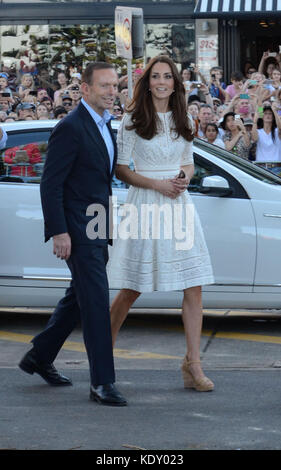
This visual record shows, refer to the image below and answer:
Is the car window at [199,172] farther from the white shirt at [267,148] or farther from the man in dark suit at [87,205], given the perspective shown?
the white shirt at [267,148]

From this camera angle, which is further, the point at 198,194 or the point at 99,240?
the point at 198,194

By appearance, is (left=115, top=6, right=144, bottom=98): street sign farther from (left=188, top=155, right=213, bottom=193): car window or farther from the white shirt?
(left=188, top=155, right=213, bottom=193): car window

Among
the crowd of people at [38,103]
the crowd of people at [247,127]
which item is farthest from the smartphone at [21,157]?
the crowd of people at [247,127]

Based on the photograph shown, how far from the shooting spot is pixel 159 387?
6.50m

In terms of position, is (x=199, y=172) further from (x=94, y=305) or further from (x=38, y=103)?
(x=38, y=103)

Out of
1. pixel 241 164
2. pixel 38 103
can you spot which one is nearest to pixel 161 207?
pixel 241 164

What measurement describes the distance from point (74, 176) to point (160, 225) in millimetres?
657

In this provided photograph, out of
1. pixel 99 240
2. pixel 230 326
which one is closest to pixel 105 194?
pixel 99 240

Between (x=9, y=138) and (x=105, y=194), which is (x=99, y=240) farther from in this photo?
(x=9, y=138)

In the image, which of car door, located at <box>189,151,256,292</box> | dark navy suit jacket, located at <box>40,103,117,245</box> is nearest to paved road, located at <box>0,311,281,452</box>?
car door, located at <box>189,151,256,292</box>

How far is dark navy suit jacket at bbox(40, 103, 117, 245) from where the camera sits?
5.96m

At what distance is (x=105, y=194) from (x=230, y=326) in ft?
10.3

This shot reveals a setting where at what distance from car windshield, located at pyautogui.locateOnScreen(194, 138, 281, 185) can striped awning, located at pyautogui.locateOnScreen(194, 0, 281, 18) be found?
15279 mm

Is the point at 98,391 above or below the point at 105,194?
below
